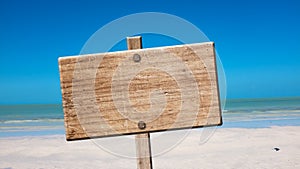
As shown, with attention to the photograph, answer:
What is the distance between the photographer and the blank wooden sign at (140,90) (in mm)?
1622

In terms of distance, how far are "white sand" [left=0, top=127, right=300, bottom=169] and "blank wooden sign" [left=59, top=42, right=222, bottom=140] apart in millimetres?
6462

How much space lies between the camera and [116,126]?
1666 mm

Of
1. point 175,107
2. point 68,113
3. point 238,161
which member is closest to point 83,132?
point 68,113

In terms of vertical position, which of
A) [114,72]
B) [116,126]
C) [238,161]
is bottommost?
[238,161]

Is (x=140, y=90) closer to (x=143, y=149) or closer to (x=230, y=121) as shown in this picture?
(x=143, y=149)

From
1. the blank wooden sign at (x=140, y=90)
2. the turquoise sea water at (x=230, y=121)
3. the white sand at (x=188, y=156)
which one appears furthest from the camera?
the turquoise sea water at (x=230, y=121)

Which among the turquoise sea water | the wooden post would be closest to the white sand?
the wooden post

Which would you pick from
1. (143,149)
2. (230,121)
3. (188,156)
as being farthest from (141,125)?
(230,121)

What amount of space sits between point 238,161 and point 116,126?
715 cm

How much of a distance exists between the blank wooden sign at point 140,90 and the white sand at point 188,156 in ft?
21.2

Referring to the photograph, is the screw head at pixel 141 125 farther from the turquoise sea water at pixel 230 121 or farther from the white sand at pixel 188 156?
the turquoise sea water at pixel 230 121

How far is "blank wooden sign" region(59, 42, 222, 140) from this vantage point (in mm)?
1622

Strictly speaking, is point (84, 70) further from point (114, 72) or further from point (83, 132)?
point (83, 132)

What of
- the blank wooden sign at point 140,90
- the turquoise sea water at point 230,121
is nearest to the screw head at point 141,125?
the blank wooden sign at point 140,90
